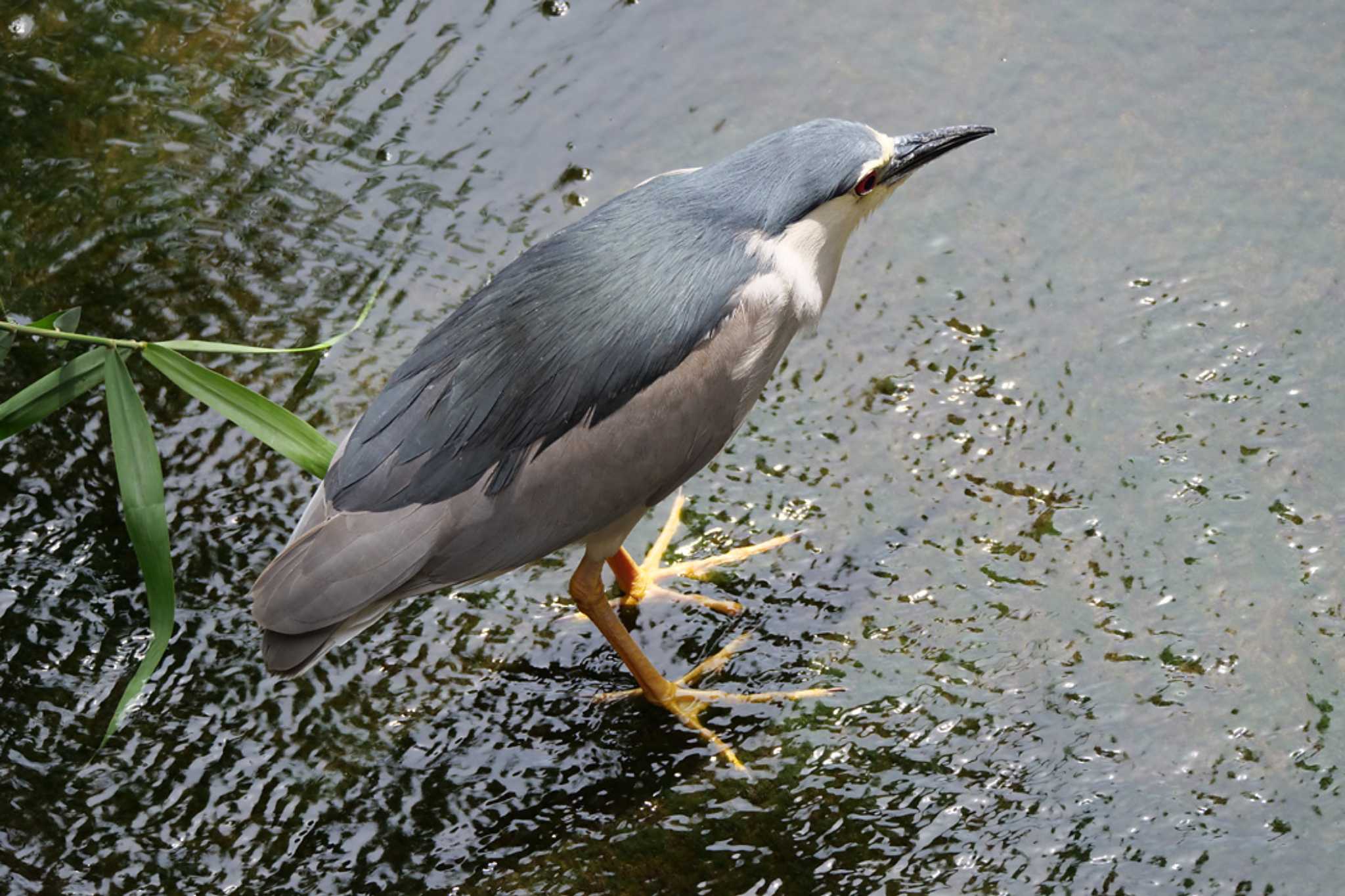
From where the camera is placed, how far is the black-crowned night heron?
2.76 metres

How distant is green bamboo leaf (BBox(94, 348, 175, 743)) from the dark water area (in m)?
0.40

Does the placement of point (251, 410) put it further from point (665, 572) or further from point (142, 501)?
point (665, 572)

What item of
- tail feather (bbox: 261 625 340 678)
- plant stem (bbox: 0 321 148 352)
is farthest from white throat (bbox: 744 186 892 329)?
plant stem (bbox: 0 321 148 352)

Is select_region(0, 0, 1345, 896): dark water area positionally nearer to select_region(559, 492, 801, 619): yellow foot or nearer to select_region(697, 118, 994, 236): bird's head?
select_region(559, 492, 801, 619): yellow foot

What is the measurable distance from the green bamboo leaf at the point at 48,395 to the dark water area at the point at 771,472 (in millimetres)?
560

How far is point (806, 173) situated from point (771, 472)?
846 mm

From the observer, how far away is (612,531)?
298 cm

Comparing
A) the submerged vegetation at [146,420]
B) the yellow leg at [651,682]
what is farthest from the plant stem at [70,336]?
the yellow leg at [651,682]

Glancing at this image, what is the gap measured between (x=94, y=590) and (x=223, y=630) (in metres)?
0.33

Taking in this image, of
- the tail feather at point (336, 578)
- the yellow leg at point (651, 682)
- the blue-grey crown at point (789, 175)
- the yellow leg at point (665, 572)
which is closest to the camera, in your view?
the tail feather at point (336, 578)

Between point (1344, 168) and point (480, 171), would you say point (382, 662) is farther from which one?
point (1344, 168)

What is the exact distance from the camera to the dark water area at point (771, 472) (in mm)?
2891

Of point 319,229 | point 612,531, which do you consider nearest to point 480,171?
point 319,229

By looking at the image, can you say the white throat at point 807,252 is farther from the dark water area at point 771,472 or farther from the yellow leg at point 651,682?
the yellow leg at point 651,682
